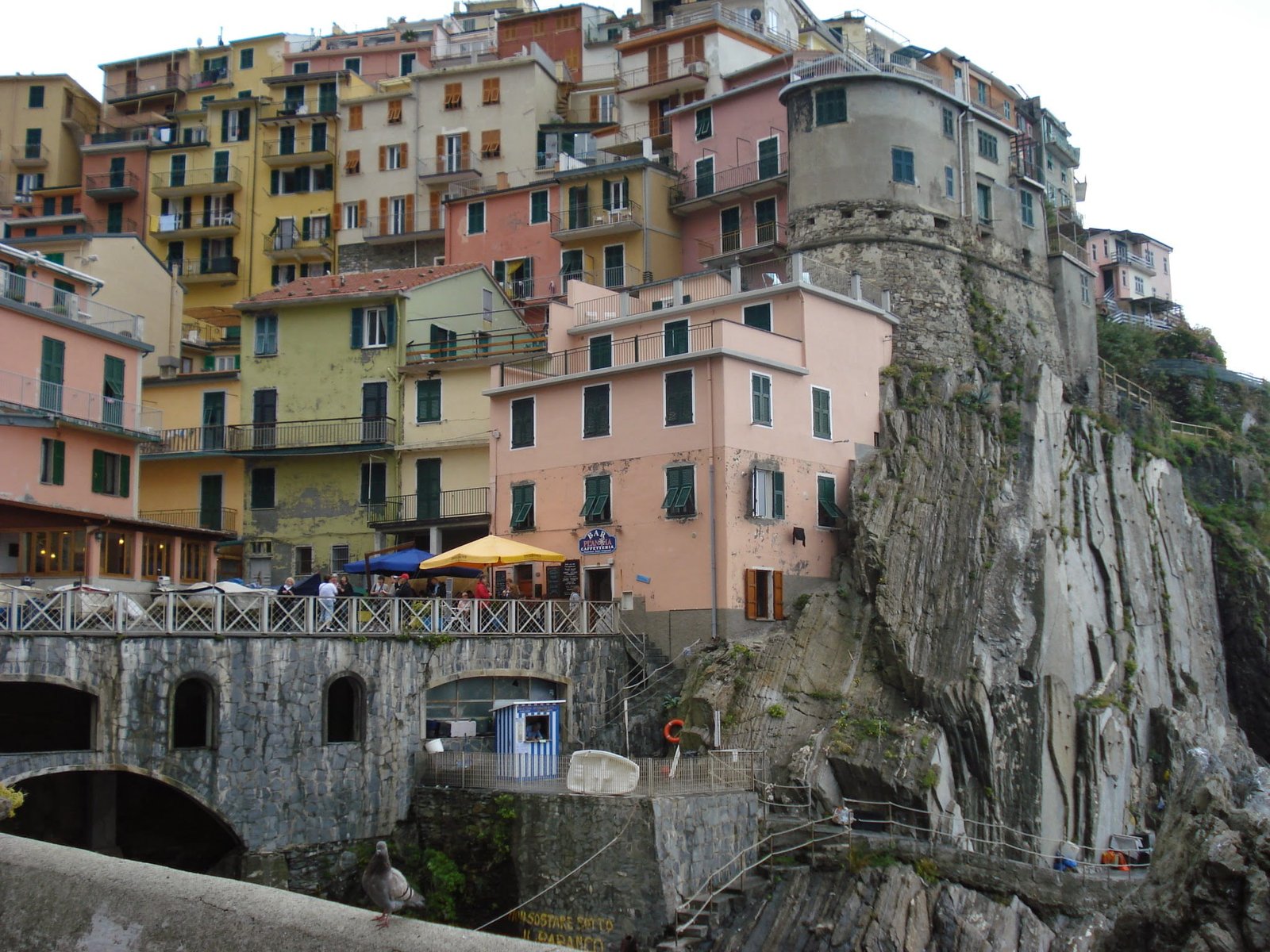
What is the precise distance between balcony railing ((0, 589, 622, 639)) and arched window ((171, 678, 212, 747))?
4.62ft

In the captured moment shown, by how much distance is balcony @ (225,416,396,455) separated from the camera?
49281 millimetres

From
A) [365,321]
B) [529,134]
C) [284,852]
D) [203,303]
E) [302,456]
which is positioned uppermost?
[529,134]

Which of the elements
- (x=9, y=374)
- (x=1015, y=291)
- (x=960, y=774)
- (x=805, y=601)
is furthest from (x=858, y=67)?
(x=9, y=374)

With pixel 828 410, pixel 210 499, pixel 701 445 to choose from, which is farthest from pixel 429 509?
pixel 828 410

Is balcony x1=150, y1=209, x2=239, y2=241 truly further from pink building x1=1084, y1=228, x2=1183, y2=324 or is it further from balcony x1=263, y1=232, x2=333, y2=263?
pink building x1=1084, y1=228, x2=1183, y2=324

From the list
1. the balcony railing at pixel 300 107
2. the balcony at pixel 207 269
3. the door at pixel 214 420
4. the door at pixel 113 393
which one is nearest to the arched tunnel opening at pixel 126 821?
the door at pixel 113 393

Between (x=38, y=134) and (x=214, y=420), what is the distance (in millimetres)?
38548

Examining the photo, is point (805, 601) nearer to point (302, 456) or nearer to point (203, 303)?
point (302, 456)

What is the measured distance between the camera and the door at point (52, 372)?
131ft

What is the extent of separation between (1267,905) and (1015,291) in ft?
112

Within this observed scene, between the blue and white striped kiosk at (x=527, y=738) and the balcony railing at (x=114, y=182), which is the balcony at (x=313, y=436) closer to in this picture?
the blue and white striped kiosk at (x=527, y=738)

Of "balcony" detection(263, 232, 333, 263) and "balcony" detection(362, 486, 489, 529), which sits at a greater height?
"balcony" detection(263, 232, 333, 263)

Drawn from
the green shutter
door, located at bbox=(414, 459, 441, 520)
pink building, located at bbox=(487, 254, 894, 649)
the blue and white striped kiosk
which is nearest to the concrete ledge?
the blue and white striped kiosk

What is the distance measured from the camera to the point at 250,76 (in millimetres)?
81562
